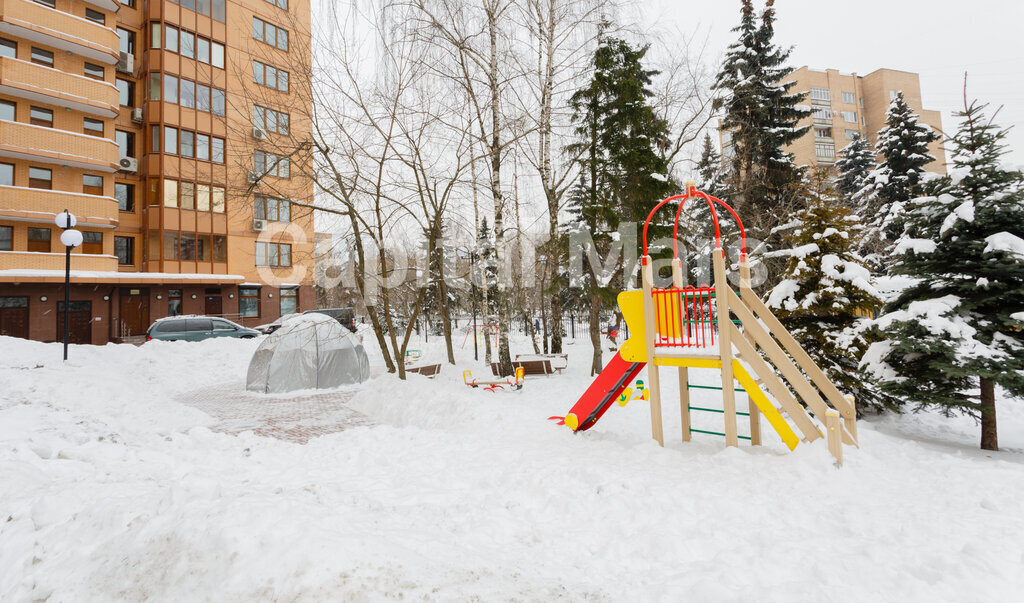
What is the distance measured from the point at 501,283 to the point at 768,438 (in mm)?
6691

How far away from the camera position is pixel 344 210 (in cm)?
1100

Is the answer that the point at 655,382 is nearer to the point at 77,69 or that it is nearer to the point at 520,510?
the point at 520,510

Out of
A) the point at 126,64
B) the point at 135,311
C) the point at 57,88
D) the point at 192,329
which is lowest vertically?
the point at 192,329

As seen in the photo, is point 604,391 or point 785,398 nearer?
point 785,398

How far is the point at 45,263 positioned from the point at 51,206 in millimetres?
2727

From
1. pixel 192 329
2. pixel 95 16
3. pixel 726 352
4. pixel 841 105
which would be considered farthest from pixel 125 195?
pixel 841 105

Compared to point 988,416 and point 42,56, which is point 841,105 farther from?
point 42,56

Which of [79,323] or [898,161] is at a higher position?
[898,161]

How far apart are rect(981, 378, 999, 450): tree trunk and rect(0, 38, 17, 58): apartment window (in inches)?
1361

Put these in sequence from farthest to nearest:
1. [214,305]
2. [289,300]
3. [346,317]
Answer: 1. [289,300]
2. [214,305]
3. [346,317]

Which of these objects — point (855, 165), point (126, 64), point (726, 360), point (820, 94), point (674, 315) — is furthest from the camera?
point (820, 94)

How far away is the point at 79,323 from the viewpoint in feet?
73.6

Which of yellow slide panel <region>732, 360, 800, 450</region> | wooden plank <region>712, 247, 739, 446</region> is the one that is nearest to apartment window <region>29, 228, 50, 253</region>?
wooden plank <region>712, 247, 739, 446</region>

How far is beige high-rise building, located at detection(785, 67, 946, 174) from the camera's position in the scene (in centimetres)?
4747
